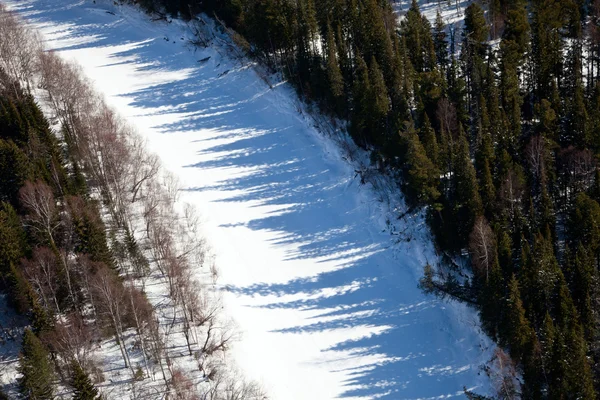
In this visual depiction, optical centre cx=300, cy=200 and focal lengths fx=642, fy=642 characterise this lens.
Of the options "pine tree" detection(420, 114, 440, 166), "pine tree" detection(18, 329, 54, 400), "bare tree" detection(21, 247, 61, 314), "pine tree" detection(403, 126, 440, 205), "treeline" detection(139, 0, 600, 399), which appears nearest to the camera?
"pine tree" detection(18, 329, 54, 400)

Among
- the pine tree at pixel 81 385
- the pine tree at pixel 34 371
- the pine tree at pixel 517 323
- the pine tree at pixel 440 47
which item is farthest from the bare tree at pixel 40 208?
the pine tree at pixel 440 47

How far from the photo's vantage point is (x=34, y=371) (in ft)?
141

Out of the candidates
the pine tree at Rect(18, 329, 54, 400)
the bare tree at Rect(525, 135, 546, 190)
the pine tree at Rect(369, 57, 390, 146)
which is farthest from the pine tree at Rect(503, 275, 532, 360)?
the pine tree at Rect(18, 329, 54, 400)

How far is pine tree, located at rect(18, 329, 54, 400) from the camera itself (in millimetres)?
42906

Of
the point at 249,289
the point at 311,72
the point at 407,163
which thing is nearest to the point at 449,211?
the point at 407,163

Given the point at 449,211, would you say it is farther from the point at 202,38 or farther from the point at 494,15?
the point at 202,38

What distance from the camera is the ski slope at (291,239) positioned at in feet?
171

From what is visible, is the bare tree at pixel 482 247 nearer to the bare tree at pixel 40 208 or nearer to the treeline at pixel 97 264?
the treeline at pixel 97 264

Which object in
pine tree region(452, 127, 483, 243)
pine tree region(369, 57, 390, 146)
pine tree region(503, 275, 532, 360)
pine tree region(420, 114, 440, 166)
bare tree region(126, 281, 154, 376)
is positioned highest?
pine tree region(369, 57, 390, 146)

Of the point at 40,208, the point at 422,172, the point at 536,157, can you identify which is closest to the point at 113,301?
the point at 40,208

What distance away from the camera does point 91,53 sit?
92.9 m

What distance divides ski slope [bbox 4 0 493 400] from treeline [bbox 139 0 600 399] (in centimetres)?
348

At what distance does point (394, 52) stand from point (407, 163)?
14726 millimetres

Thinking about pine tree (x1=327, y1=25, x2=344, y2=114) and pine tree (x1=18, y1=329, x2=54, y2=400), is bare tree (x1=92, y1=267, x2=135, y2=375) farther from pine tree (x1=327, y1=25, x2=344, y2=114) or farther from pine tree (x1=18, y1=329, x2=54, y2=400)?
pine tree (x1=327, y1=25, x2=344, y2=114)
